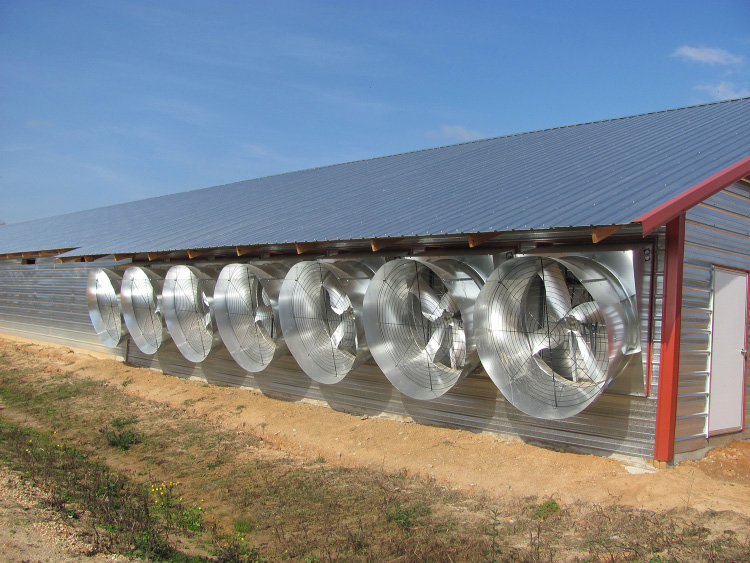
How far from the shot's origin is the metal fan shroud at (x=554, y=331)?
24.6 ft

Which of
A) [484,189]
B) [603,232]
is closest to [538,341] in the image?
[603,232]

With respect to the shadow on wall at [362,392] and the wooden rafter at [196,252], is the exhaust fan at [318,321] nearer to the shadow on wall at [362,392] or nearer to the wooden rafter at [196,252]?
the shadow on wall at [362,392]

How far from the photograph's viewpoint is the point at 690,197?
24.0 feet

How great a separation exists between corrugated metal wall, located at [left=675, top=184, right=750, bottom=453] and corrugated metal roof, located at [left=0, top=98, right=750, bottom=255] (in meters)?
0.65

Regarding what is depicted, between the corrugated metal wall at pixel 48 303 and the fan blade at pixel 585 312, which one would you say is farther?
the corrugated metal wall at pixel 48 303

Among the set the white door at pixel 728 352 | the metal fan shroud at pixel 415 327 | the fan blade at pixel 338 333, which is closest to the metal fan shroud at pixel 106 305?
the fan blade at pixel 338 333

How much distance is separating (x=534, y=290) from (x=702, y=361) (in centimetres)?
226

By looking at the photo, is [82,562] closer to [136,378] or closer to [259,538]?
[259,538]

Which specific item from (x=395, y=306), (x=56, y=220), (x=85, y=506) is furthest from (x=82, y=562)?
(x=56, y=220)

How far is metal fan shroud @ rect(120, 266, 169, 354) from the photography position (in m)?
14.7

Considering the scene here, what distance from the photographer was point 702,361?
825 cm

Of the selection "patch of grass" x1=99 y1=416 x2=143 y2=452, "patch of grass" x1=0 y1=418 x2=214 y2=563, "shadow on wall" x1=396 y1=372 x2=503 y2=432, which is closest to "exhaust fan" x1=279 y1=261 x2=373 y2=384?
"shadow on wall" x1=396 y1=372 x2=503 y2=432

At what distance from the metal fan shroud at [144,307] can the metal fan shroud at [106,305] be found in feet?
3.40

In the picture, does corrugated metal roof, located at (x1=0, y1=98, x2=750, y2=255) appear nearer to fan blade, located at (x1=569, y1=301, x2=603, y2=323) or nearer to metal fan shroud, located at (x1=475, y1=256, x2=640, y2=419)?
metal fan shroud, located at (x1=475, y1=256, x2=640, y2=419)
